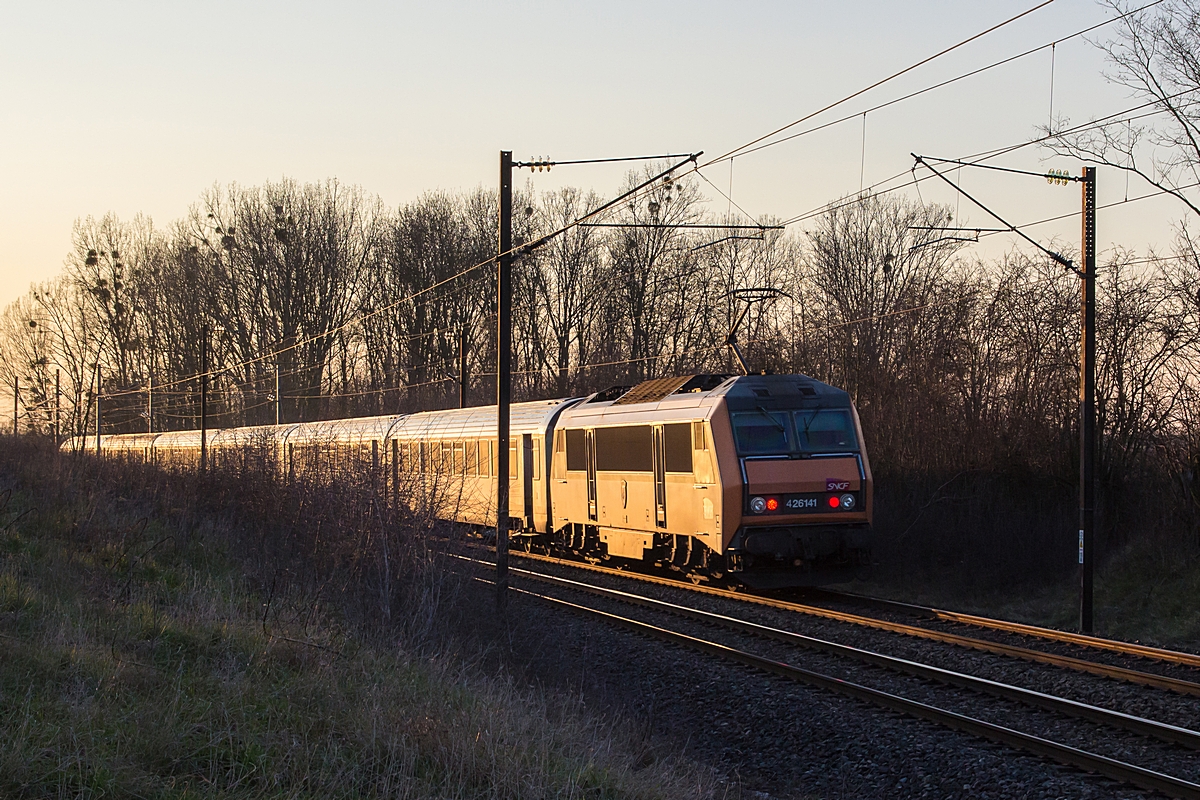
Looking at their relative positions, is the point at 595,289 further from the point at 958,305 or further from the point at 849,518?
the point at 849,518

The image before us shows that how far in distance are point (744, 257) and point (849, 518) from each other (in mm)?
29159

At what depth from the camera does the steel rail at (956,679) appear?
28.5ft

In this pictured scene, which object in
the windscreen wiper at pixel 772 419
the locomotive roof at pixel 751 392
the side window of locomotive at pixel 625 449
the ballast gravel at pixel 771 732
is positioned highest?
the locomotive roof at pixel 751 392

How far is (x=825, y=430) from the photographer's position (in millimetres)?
17031

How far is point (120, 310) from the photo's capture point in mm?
56188

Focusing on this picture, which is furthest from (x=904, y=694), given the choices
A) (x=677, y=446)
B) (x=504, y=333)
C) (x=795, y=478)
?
(x=677, y=446)

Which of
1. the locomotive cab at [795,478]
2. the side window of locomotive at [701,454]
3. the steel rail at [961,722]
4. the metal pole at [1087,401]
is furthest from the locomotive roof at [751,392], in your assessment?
the steel rail at [961,722]

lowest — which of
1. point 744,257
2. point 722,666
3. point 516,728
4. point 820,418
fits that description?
point 722,666

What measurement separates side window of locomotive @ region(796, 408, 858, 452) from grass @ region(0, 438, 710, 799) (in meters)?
7.32

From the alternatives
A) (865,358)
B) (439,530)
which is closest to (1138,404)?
(865,358)

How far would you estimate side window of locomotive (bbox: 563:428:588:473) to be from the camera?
68.7 ft

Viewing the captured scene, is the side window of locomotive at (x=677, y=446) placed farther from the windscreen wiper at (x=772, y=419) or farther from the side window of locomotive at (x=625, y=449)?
the windscreen wiper at (x=772, y=419)

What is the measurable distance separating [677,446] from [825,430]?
2.32 meters

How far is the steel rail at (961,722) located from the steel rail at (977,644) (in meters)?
2.12
